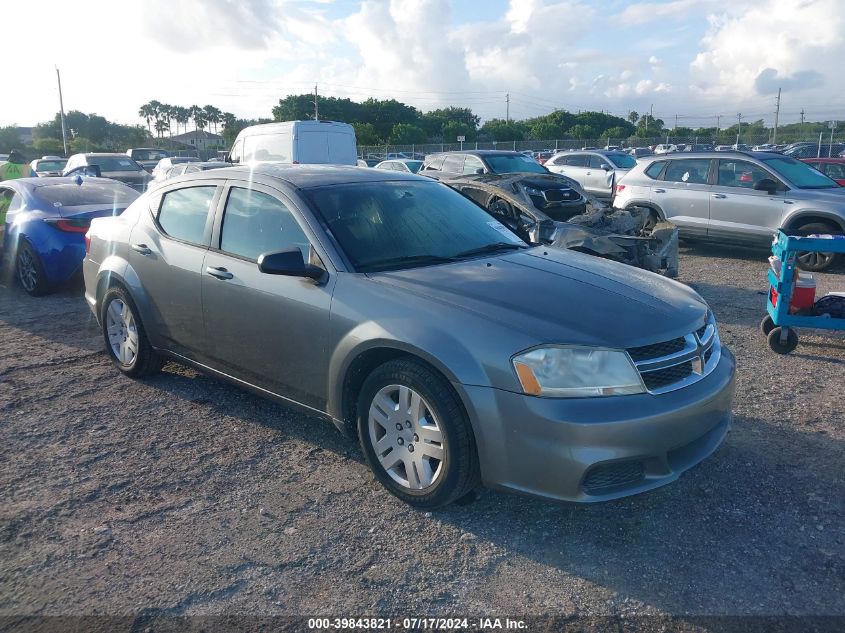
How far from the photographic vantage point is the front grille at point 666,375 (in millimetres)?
3074

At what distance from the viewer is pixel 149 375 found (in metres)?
5.25

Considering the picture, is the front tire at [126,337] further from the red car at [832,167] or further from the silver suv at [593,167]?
the red car at [832,167]

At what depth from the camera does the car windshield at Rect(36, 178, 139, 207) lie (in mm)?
8391

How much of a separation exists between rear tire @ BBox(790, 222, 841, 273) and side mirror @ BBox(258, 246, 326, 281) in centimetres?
818

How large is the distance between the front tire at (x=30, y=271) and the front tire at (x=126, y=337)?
3331mm

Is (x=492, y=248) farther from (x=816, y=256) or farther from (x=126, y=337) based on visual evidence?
(x=816, y=256)

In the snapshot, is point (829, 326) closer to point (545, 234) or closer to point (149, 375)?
point (545, 234)

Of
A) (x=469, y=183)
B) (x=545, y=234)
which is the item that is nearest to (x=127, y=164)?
(x=469, y=183)

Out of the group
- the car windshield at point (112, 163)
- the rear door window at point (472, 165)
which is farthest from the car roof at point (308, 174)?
the car windshield at point (112, 163)

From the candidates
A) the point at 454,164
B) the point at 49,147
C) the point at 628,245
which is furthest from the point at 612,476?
the point at 49,147

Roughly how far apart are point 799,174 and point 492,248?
323 inches

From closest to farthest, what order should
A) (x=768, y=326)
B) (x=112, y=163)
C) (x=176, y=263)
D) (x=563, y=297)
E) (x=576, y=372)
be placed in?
1. (x=576, y=372)
2. (x=563, y=297)
3. (x=176, y=263)
4. (x=768, y=326)
5. (x=112, y=163)

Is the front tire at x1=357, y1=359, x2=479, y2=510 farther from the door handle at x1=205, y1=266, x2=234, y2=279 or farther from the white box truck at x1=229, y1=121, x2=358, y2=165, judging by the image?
the white box truck at x1=229, y1=121, x2=358, y2=165

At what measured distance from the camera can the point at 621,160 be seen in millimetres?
18625
